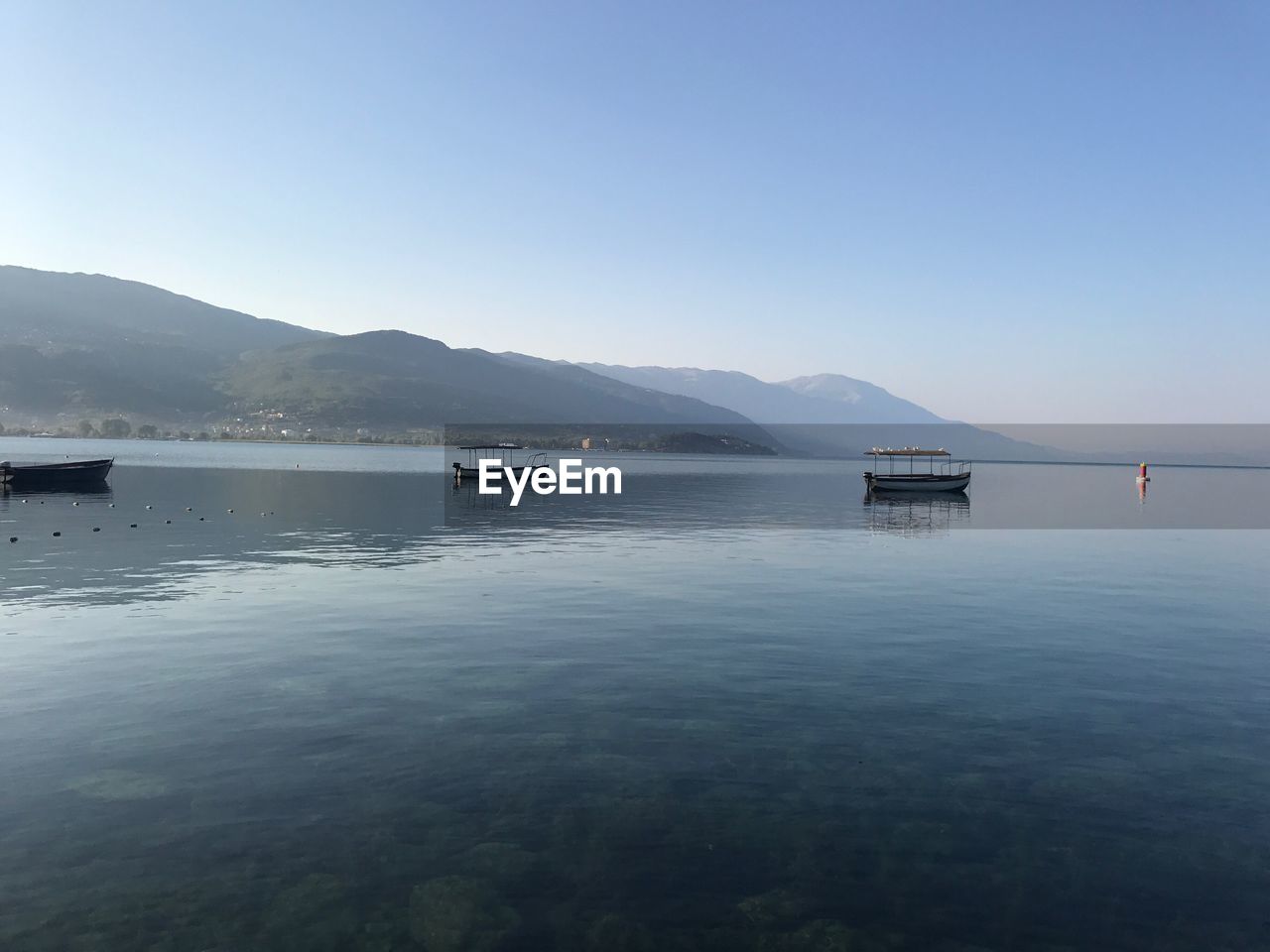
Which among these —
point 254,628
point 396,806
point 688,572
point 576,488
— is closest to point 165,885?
point 396,806

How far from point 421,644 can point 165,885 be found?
1616 cm

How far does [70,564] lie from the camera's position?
1850 inches

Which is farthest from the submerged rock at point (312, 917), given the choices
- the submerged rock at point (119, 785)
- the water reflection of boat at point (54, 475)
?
the water reflection of boat at point (54, 475)

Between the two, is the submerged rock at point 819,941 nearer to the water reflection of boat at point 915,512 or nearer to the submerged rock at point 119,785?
the submerged rock at point 119,785

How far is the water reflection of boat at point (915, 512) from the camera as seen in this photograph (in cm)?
8131

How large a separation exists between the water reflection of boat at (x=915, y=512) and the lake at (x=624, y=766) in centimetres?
3752

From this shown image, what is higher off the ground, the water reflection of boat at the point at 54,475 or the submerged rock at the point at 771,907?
the water reflection of boat at the point at 54,475

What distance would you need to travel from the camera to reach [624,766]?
692 inches

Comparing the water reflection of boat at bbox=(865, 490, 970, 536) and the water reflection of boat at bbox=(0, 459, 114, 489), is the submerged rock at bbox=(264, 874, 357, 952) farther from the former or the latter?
the water reflection of boat at bbox=(0, 459, 114, 489)

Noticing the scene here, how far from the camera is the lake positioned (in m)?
12.0

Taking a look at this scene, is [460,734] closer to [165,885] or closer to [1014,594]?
[165,885]

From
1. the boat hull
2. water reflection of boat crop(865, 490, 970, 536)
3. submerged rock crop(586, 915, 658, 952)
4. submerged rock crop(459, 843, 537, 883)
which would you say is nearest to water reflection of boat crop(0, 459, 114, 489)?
water reflection of boat crop(865, 490, 970, 536)

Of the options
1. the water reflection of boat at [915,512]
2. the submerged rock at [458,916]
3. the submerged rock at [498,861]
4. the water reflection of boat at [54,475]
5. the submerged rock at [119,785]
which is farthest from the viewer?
the water reflection of boat at [54,475]

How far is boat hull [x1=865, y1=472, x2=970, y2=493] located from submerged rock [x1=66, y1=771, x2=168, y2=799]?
134m
